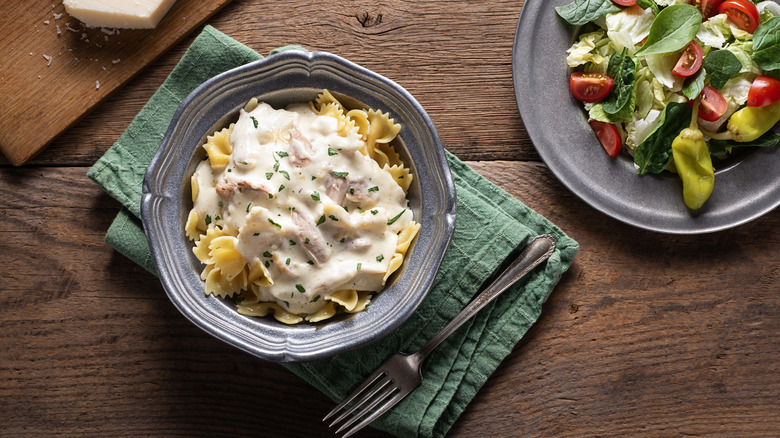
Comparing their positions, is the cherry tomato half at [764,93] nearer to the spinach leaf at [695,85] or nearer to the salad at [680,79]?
the salad at [680,79]

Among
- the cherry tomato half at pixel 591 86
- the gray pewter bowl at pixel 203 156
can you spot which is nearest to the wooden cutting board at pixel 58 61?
the gray pewter bowl at pixel 203 156

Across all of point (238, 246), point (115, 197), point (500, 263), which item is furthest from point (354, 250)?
point (115, 197)

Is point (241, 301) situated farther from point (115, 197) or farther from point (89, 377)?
point (89, 377)

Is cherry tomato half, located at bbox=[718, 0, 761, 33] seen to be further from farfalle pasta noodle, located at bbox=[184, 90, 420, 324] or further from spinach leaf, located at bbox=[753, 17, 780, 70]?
farfalle pasta noodle, located at bbox=[184, 90, 420, 324]

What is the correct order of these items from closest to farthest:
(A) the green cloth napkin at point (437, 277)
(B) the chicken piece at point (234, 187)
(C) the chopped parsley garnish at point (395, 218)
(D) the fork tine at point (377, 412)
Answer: (B) the chicken piece at point (234, 187) → (C) the chopped parsley garnish at point (395, 218) → (D) the fork tine at point (377, 412) → (A) the green cloth napkin at point (437, 277)

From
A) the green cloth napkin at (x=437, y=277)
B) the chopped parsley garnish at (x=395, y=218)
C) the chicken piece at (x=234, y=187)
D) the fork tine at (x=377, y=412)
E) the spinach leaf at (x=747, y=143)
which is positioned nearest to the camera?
the chicken piece at (x=234, y=187)

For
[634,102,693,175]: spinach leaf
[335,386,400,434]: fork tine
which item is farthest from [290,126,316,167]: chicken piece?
[634,102,693,175]: spinach leaf
